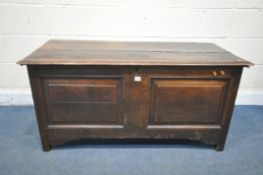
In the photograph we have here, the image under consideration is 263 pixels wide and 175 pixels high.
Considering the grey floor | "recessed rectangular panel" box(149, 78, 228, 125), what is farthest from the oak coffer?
the grey floor

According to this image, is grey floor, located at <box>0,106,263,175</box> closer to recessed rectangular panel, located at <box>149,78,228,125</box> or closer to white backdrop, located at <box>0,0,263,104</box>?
recessed rectangular panel, located at <box>149,78,228,125</box>

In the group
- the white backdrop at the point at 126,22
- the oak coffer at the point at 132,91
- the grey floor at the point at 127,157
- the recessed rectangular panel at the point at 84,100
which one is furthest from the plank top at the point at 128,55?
the grey floor at the point at 127,157

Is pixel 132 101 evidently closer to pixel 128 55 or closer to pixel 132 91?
pixel 132 91

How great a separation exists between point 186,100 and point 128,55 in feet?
1.55

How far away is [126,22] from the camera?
1779 millimetres

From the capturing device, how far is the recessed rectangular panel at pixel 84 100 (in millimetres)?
1237

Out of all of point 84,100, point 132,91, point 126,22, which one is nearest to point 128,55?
point 132,91

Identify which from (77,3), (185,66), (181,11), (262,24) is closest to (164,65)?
(185,66)

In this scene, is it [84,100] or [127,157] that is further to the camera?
[127,157]

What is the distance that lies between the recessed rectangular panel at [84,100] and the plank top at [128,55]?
0.41 ft

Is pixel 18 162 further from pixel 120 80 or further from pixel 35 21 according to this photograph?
pixel 35 21

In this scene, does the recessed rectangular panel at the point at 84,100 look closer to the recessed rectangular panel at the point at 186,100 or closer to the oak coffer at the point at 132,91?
the oak coffer at the point at 132,91

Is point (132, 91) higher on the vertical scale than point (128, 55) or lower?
lower

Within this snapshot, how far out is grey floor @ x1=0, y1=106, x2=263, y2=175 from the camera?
1307mm
